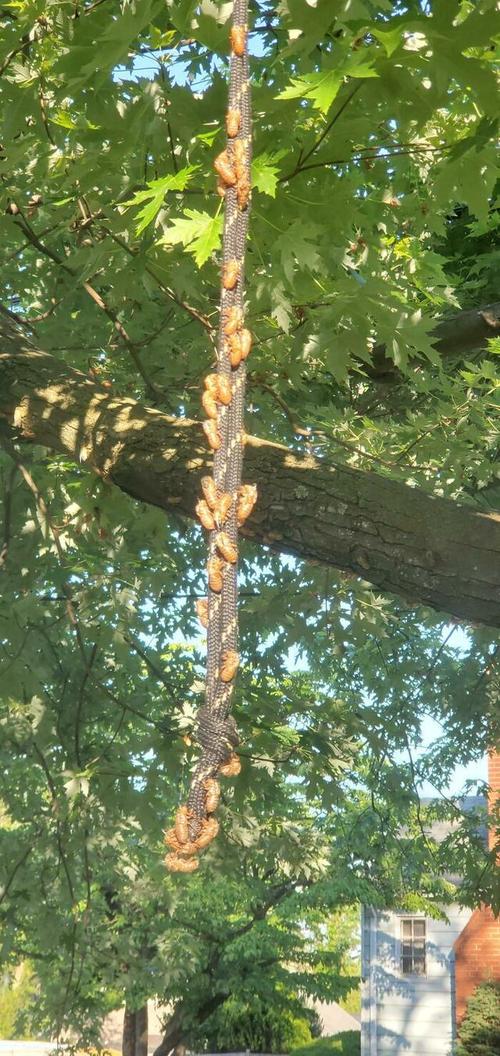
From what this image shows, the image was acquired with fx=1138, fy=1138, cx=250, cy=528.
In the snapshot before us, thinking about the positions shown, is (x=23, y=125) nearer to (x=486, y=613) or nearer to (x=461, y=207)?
(x=486, y=613)

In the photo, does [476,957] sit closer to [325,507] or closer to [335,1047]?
[335,1047]

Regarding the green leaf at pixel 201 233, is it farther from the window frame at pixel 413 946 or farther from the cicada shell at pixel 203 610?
the window frame at pixel 413 946

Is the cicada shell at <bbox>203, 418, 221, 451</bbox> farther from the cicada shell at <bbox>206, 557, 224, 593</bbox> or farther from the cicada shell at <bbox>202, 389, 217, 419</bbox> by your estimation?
the cicada shell at <bbox>206, 557, 224, 593</bbox>

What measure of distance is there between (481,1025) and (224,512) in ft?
63.4

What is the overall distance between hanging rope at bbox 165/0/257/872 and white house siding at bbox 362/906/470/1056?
972 inches

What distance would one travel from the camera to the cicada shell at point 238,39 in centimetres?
188

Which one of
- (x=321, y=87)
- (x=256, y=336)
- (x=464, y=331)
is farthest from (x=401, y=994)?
(x=321, y=87)

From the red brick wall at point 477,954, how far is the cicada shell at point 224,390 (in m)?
18.8

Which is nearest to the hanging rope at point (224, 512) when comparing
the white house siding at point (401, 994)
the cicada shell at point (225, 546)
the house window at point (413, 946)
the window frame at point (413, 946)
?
the cicada shell at point (225, 546)

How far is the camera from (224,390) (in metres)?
1.81

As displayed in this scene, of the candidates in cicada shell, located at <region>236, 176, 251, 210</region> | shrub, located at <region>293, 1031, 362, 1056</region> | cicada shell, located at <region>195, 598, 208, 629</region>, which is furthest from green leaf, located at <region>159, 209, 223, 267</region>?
shrub, located at <region>293, 1031, 362, 1056</region>

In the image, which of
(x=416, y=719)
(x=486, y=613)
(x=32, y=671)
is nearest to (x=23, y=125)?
(x=486, y=613)

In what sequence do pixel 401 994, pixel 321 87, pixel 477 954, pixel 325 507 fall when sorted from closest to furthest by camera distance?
pixel 321 87
pixel 325 507
pixel 477 954
pixel 401 994

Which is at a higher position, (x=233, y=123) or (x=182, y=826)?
(x=233, y=123)
